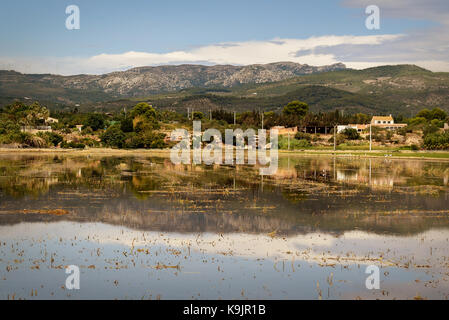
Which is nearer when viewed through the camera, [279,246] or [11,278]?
[11,278]

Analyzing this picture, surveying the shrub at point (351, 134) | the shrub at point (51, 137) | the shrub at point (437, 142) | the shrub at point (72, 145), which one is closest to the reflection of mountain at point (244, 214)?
the shrub at point (437, 142)

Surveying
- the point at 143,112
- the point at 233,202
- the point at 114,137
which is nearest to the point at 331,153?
the point at 114,137

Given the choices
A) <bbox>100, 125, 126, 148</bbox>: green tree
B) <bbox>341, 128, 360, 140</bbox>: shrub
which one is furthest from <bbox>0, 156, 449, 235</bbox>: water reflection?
<bbox>341, 128, 360, 140</bbox>: shrub

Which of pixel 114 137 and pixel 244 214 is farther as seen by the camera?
pixel 114 137

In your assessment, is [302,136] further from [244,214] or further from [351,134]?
[244,214]

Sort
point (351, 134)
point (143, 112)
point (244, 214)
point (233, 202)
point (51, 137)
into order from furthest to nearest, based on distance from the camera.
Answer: point (143, 112) → point (351, 134) → point (51, 137) → point (233, 202) → point (244, 214)

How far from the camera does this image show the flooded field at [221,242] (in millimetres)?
11086

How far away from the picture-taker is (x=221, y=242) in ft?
50.2

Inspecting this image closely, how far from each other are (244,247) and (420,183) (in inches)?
922

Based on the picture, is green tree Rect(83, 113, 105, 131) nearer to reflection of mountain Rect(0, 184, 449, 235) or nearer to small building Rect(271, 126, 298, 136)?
small building Rect(271, 126, 298, 136)

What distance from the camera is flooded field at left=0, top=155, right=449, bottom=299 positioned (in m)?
11.1

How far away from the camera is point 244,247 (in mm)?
14719
